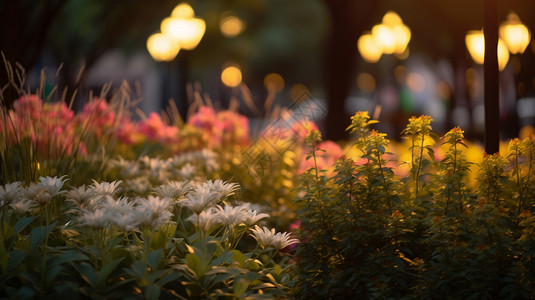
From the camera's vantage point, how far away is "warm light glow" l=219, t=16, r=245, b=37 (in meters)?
23.5

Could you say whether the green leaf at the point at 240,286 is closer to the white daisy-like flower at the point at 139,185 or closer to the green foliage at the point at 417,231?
the green foliage at the point at 417,231

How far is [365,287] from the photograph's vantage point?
10.5 feet

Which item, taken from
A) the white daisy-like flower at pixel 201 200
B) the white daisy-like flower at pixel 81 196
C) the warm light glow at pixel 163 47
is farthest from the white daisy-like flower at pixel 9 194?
the warm light glow at pixel 163 47

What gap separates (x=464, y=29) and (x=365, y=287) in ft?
52.7

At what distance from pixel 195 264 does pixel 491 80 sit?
86.9 inches

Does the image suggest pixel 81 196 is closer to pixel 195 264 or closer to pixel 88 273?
pixel 88 273

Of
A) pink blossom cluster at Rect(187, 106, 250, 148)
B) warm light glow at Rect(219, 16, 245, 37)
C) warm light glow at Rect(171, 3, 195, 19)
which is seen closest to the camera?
pink blossom cluster at Rect(187, 106, 250, 148)

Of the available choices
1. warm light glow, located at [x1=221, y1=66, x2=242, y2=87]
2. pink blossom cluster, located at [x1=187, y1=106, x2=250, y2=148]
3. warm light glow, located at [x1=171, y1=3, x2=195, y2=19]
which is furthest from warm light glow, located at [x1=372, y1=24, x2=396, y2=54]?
warm light glow, located at [x1=221, y1=66, x2=242, y2=87]

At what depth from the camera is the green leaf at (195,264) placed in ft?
9.85

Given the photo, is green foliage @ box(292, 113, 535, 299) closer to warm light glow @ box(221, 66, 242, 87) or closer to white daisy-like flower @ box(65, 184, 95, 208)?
white daisy-like flower @ box(65, 184, 95, 208)

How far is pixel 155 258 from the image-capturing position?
2920mm

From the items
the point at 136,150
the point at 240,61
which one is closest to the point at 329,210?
the point at 136,150

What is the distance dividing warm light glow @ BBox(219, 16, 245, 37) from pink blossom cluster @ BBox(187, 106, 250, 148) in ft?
49.1

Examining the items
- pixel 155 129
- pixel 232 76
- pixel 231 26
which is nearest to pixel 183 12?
pixel 155 129
